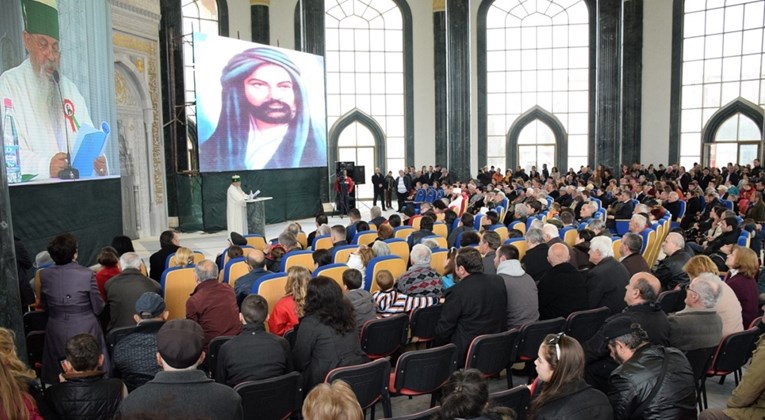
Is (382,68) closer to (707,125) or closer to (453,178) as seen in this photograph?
(453,178)

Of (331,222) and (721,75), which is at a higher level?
(721,75)

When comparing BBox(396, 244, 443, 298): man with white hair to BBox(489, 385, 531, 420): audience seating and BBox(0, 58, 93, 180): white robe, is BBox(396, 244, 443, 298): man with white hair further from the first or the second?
BBox(0, 58, 93, 180): white robe

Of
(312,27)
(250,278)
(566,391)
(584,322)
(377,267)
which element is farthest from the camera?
(312,27)

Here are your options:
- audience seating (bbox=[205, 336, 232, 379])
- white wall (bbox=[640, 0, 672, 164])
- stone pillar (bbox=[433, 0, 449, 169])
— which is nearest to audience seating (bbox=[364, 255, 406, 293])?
audience seating (bbox=[205, 336, 232, 379])

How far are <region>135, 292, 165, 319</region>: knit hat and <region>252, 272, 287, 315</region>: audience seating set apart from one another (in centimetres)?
109

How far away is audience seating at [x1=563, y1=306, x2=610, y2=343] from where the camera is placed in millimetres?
4879

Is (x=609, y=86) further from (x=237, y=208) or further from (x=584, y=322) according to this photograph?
(x=584, y=322)

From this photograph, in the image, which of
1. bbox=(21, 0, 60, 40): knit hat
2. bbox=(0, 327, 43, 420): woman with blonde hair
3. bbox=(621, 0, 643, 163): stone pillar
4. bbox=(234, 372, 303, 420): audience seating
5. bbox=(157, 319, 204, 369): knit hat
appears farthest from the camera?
bbox=(621, 0, 643, 163): stone pillar

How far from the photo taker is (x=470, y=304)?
459cm

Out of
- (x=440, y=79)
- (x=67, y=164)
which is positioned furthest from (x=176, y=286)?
(x=440, y=79)

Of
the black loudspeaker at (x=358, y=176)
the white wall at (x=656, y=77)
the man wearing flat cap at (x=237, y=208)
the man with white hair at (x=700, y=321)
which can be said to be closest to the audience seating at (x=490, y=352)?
the man with white hair at (x=700, y=321)

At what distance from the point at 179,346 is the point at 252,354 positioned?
103 centimetres

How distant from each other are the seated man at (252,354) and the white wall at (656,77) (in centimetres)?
2263

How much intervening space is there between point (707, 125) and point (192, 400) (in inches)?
929
